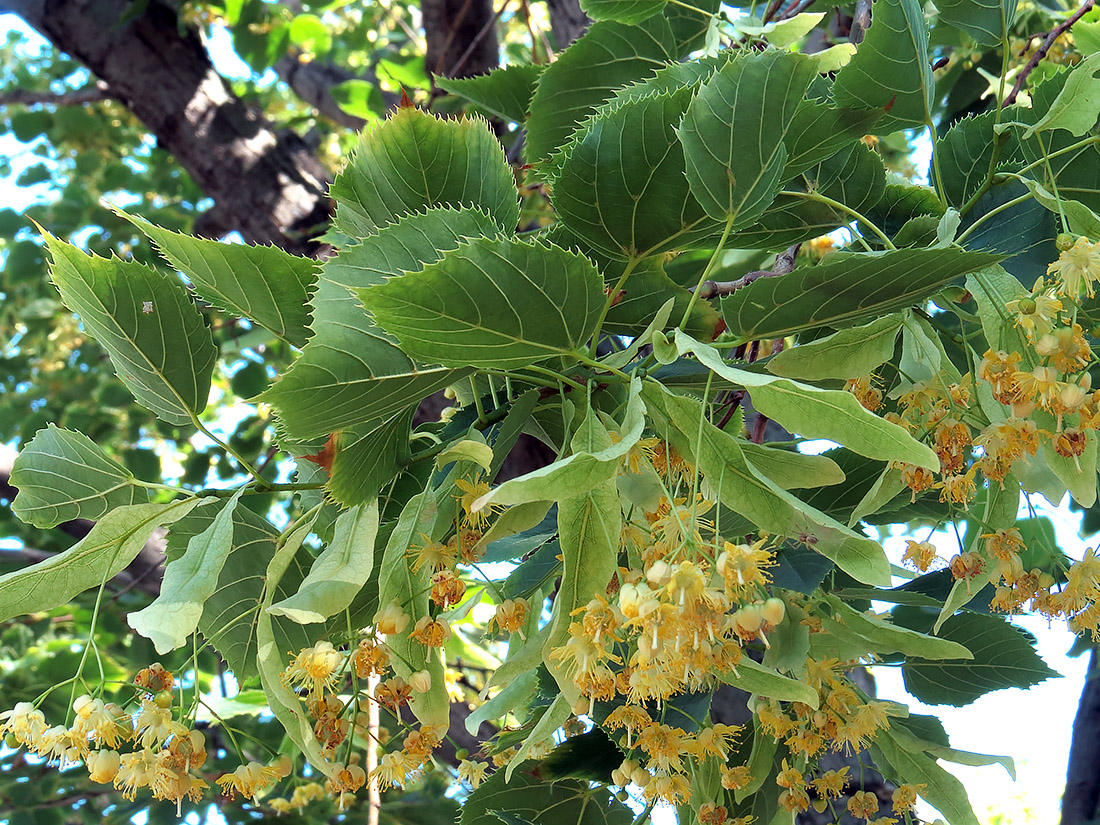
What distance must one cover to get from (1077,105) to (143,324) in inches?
30.4

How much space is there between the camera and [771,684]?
70cm

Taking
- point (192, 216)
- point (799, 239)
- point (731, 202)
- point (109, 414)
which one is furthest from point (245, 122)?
point (731, 202)

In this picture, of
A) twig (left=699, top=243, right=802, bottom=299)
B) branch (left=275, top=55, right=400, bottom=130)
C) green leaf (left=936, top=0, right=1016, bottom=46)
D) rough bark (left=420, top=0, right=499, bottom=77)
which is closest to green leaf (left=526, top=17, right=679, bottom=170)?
twig (left=699, top=243, right=802, bottom=299)

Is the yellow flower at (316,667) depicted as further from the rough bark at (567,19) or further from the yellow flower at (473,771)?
the rough bark at (567,19)

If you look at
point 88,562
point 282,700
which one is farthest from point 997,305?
point 88,562

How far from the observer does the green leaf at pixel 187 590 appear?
58 cm

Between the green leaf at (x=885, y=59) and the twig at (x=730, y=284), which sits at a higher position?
the green leaf at (x=885, y=59)

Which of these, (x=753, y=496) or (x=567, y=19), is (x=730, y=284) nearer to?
(x=753, y=496)

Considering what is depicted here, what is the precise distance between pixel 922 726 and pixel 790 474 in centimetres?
52

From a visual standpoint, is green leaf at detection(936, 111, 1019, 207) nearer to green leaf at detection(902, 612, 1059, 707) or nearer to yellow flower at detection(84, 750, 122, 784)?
green leaf at detection(902, 612, 1059, 707)

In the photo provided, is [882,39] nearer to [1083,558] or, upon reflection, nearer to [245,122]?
[1083,558]

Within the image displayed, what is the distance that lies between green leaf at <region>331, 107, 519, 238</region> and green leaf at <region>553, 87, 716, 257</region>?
55mm

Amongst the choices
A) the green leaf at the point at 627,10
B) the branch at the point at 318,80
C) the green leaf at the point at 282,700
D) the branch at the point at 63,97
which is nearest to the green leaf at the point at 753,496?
the green leaf at the point at 282,700

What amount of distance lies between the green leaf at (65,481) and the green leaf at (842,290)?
21.5 inches
